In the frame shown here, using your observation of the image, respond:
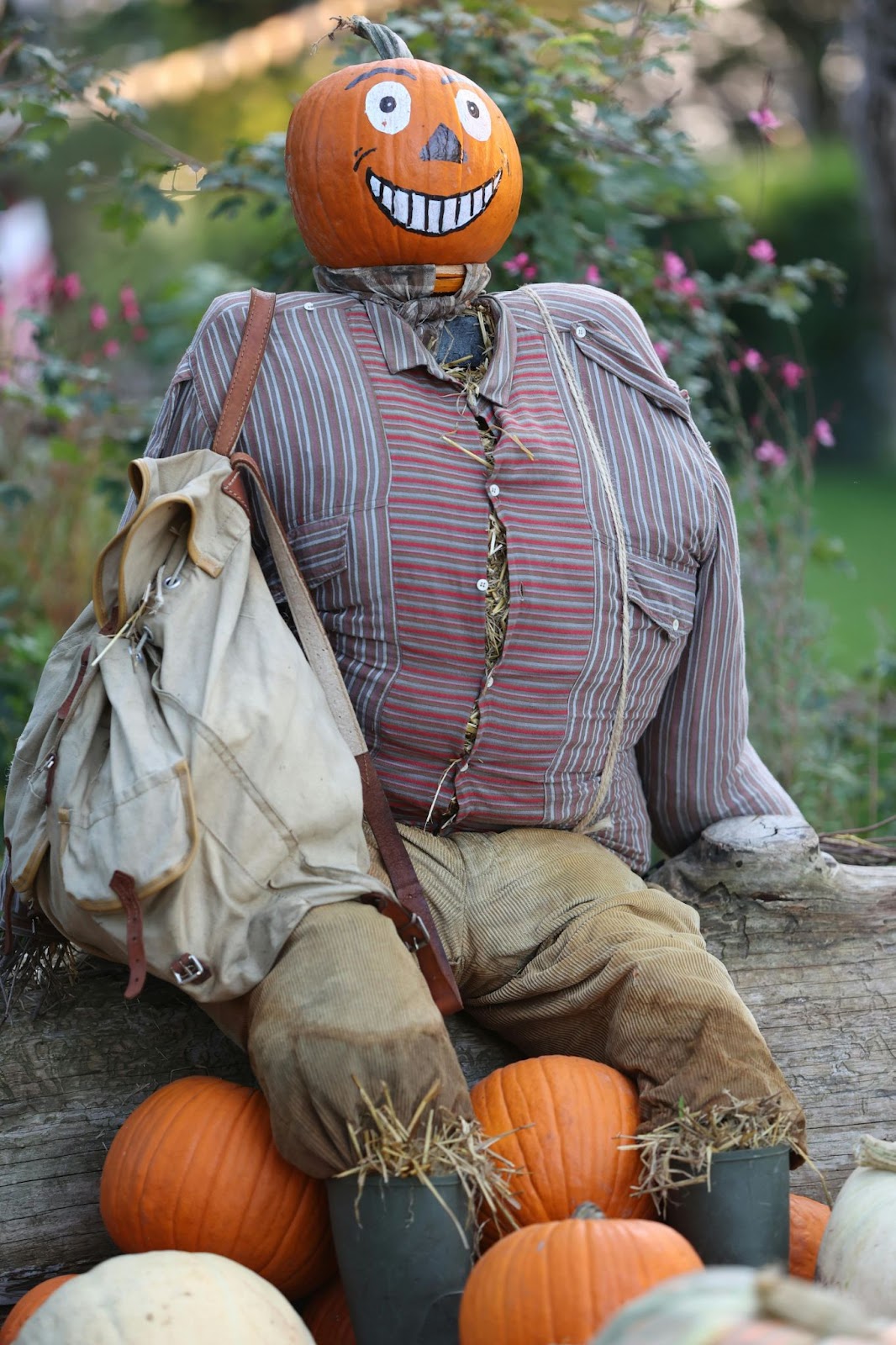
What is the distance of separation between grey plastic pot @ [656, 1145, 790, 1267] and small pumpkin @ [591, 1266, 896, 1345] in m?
0.80

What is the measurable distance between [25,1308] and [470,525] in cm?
137

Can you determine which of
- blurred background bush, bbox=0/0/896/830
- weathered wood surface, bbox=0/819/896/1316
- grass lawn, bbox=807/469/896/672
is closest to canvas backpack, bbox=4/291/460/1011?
weathered wood surface, bbox=0/819/896/1316

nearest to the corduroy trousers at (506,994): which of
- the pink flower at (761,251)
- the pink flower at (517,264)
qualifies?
the pink flower at (517,264)

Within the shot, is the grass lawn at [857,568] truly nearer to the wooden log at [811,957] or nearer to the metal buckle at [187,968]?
the wooden log at [811,957]

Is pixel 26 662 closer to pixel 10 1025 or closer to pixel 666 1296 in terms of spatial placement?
pixel 10 1025

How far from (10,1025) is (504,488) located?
4.13 ft

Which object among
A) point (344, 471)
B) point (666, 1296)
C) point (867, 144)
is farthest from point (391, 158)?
point (867, 144)

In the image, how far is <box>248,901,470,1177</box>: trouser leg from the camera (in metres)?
A: 1.95

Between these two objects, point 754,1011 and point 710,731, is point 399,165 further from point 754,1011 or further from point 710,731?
point 754,1011

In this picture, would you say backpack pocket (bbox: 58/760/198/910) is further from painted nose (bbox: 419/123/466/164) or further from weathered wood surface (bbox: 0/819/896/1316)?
painted nose (bbox: 419/123/466/164)

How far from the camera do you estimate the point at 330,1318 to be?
7.06 ft

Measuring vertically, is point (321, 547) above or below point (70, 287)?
below

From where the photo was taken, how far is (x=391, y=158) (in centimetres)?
235

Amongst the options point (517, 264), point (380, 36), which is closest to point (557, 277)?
point (517, 264)
